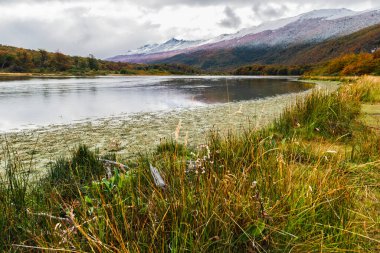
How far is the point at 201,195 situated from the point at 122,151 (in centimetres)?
411

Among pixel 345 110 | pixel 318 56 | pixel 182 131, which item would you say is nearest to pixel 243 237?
pixel 182 131

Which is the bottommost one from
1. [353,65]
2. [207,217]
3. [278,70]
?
[207,217]

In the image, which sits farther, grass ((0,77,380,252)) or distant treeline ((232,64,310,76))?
distant treeline ((232,64,310,76))

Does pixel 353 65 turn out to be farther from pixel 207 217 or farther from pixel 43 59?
pixel 43 59

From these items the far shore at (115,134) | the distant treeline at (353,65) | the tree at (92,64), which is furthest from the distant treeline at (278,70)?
the far shore at (115,134)

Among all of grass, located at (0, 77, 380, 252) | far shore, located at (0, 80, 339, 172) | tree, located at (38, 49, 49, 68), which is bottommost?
far shore, located at (0, 80, 339, 172)

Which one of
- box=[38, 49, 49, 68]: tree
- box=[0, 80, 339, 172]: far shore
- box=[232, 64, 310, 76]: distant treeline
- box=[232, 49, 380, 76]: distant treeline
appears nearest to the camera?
box=[0, 80, 339, 172]: far shore

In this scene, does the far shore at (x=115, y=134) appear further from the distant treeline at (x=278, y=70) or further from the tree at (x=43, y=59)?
the distant treeline at (x=278, y=70)

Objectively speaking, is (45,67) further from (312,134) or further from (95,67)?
(312,134)

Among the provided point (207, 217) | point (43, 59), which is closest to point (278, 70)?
point (43, 59)

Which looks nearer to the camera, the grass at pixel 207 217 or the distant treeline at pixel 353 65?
the grass at pixel 207 217

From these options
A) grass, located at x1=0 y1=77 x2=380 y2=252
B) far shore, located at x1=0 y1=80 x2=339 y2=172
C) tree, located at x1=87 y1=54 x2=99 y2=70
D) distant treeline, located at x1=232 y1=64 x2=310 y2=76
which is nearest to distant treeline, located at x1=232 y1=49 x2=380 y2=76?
far shore, located at x1=0 y1=80 x2=339 y2=172

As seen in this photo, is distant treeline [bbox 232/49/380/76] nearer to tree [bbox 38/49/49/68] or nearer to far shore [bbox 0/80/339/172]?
far shore [bbox 0/80/339/172]

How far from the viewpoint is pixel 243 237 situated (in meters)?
1.79
